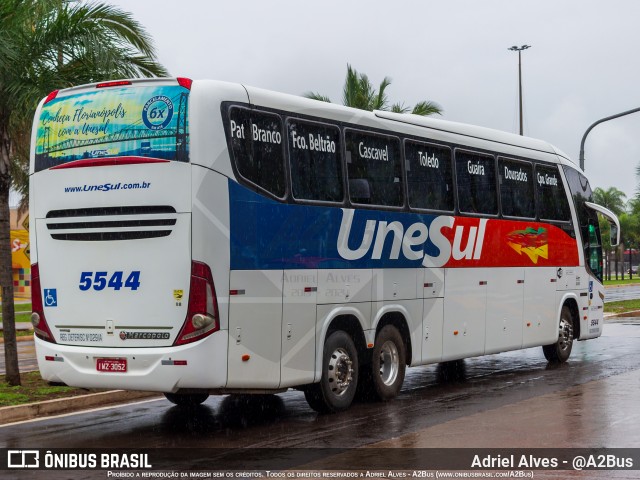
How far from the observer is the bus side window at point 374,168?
1297 centimetres

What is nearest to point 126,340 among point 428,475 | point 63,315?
point 63,315

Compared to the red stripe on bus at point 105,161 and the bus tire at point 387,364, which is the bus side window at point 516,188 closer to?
the bus tire at point 387,364

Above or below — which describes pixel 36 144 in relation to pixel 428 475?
above

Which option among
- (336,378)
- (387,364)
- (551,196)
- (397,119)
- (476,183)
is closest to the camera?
(336,378)

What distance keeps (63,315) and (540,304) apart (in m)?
9.07

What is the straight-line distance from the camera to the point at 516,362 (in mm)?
19047

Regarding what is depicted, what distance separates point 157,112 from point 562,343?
1023cm

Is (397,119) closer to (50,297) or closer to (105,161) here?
(105,161)

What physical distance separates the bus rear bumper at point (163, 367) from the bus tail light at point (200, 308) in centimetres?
8

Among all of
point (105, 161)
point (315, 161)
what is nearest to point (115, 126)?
point (105, 161)

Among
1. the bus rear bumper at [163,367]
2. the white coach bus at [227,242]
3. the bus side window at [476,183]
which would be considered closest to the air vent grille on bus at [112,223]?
the white coach bus at [227,242]

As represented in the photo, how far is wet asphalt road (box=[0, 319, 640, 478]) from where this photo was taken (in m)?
10.5

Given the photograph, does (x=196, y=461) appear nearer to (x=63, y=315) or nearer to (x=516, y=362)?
(x=63, y=315)

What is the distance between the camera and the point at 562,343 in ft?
60.9
